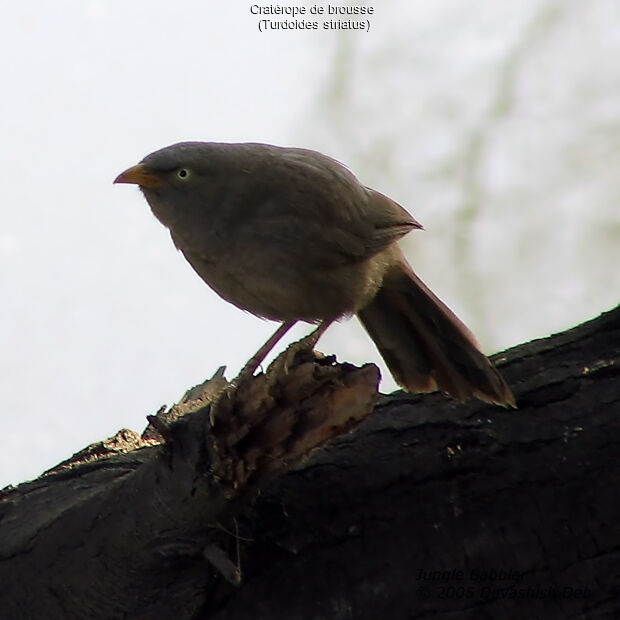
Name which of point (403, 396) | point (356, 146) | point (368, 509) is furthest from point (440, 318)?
point (356, 146)

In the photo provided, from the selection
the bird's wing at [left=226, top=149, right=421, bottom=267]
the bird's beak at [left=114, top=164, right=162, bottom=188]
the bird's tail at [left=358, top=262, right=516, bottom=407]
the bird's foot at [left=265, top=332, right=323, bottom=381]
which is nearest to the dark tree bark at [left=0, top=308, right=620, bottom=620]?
the bird's foot at [left=265, top=332, right=323, bottom=381]

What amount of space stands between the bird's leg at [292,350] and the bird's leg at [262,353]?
0.45 feet

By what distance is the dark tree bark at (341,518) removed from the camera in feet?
10.1

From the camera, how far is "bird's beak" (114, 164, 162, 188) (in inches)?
152

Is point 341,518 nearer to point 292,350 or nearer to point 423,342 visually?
point 292,350

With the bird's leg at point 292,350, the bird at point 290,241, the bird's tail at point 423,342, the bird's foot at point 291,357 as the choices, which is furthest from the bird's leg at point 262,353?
the bird's tail at point 423,342

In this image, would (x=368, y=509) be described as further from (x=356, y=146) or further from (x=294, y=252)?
(x=356, y=146)

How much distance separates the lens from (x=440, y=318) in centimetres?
428

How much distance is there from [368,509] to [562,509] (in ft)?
2.00

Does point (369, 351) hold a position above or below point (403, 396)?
above

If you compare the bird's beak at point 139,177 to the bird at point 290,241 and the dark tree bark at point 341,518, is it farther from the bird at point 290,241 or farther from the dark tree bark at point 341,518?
the dark tree bark at point 341,518

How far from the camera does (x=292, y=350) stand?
3549 millimetres

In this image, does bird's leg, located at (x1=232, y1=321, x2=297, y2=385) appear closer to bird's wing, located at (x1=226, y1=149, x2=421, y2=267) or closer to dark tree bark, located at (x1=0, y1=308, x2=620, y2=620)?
bird's wing, located at (x1=226, y1=149, x2=421, y2=267)

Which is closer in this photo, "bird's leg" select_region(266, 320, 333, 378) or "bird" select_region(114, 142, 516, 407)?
"bird's leg" select_region(266, 320, 333, 378)
